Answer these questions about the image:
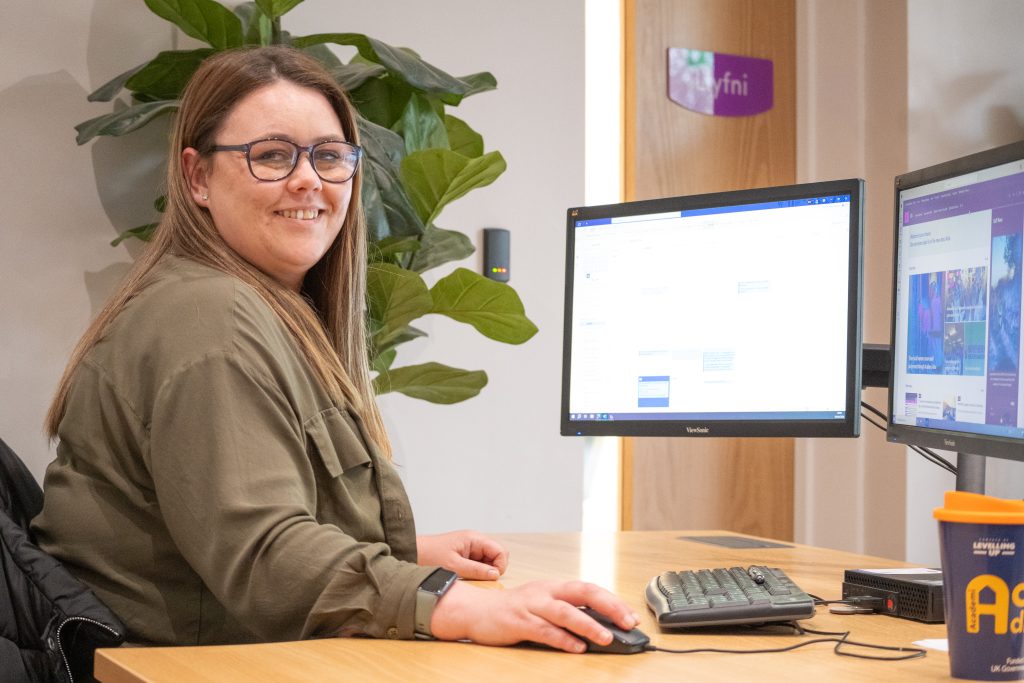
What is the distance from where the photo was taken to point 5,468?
1307 mm

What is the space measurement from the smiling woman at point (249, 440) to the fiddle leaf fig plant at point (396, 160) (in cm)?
81

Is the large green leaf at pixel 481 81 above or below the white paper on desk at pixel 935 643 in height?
above

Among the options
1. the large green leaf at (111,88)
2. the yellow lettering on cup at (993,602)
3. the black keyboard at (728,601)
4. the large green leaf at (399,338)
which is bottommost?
the black keyboard at (728,601)

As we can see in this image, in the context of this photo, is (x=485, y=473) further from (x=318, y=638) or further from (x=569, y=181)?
(x=318, y=638)

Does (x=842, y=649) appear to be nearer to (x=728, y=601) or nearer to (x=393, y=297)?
(x=728, y=601)

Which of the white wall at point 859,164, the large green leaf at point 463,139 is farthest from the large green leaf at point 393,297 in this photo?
the white wall at point 859,164

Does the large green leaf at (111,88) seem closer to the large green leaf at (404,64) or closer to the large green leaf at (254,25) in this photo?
the large green leaf at (254,25)

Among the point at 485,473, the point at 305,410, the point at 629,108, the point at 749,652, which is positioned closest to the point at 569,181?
the point at 629,108

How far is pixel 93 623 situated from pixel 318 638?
237mm

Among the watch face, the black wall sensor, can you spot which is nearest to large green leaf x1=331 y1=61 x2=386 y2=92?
the black wall sensor

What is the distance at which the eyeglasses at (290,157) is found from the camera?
1.45m

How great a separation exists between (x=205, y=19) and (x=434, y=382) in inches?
39.9

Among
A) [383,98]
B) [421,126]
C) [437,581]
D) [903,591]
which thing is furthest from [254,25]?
[903,591]

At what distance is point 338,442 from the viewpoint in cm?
131
